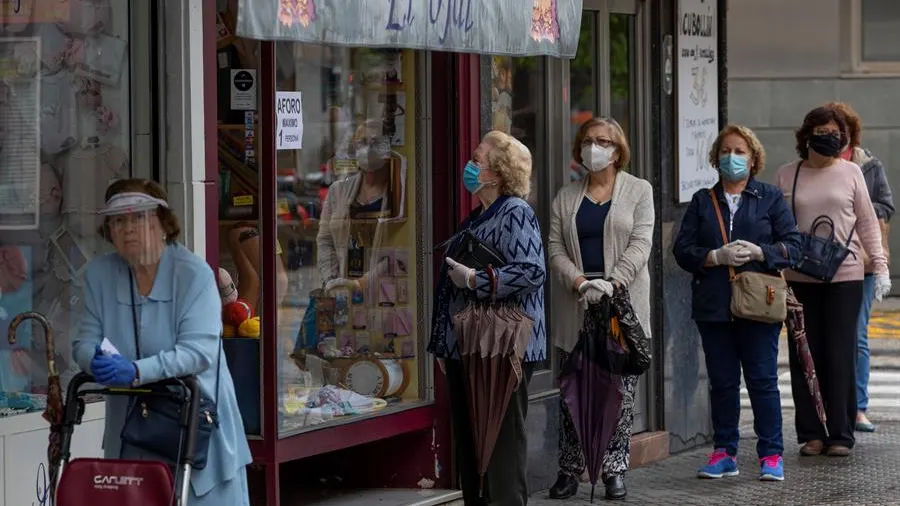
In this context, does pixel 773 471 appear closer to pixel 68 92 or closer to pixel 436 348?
pixel 436 348

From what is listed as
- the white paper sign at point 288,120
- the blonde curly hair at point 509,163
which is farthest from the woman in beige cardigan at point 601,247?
the white paper sign at point 288,120

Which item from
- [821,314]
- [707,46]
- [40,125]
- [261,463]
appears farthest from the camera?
[707,46]

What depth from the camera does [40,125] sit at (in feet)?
20.9

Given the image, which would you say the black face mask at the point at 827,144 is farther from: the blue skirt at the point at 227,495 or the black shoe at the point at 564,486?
the blue skirt at the point at 227,495

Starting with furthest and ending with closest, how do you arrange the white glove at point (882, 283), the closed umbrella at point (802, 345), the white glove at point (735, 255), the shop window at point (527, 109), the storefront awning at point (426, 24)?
the white glove at point (882, 283) → the closed umbrella at point (802, 345) → the white glove at point (735, 255) → the shop window at point (527, 109) → the storefront awning at point (426, 24)

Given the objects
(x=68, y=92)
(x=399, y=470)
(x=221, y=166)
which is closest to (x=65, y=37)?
(x=68, y=92)

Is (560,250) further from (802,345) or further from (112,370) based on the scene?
(112,370)

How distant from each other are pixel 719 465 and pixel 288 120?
3.17 meters

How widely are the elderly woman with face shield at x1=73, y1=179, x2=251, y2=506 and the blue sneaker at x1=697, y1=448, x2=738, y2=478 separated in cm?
416

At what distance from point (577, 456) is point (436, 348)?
1.32 metres

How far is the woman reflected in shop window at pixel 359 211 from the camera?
7.97 m

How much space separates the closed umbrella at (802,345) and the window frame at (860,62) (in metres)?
11.4

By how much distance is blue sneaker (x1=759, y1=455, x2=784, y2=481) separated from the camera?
8.87 m

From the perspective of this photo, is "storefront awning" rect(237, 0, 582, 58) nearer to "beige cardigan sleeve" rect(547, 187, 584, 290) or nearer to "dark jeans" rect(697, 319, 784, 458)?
"beige cardigan sleeve" rect(547, 187, 584, 290)
